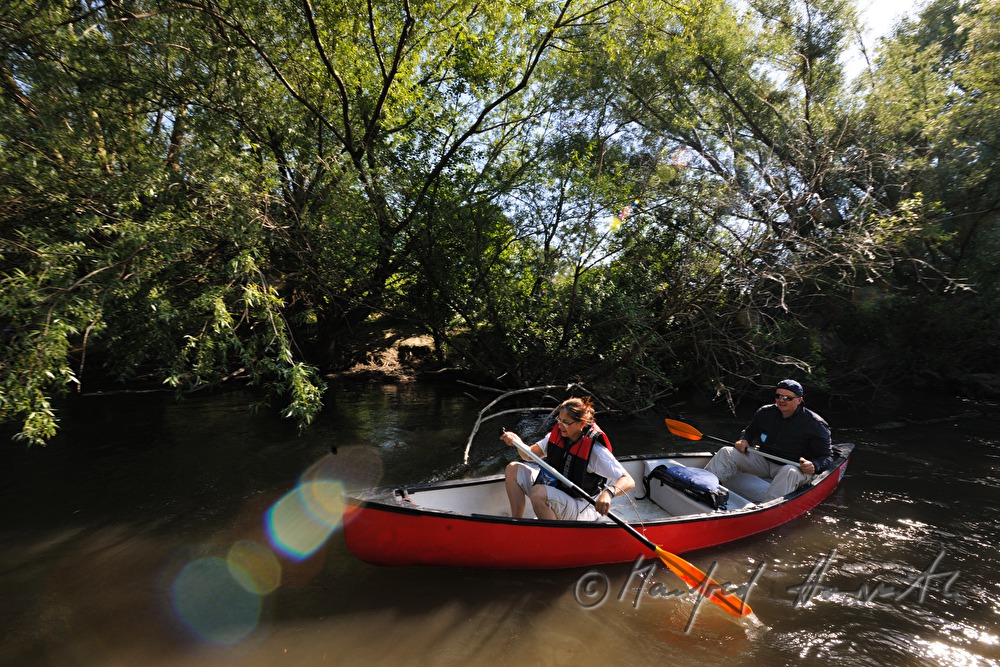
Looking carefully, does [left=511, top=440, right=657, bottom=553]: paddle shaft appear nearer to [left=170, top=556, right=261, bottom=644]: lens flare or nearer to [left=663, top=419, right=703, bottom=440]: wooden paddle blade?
[left=170, top=556, right=261, bottom=644]: lens flare

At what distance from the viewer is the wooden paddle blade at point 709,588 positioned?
150 inches

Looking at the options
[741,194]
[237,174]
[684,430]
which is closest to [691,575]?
[684,430]

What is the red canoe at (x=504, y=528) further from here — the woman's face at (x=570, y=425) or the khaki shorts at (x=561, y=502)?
the woman's face at (x=570, y=425)

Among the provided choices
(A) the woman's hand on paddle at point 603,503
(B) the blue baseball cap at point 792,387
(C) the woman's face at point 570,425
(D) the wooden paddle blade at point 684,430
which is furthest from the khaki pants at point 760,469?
(C) the woman's face at point 570,425

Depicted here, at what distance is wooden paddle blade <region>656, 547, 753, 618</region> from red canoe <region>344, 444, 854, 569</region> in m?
0.33

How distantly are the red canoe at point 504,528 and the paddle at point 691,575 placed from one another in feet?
0.62

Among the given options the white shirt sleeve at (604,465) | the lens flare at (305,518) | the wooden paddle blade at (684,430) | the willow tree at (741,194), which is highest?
the willow tree at (741,194)

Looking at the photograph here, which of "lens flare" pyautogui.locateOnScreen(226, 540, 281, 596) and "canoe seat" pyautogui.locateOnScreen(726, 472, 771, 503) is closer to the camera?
"lens flare" pyautogui.locateOnScreen(226, 540, 281, 596)

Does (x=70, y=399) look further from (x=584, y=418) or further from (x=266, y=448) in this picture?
(x=584, y=418)

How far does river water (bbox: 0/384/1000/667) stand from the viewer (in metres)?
3.49

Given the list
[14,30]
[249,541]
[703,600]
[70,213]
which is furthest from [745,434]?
[14,30]

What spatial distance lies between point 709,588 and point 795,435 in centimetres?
263

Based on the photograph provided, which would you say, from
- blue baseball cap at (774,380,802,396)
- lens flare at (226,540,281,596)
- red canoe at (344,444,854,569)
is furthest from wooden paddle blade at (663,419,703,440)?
lens flare at (226,540,281,596)

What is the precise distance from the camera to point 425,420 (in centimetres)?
970
